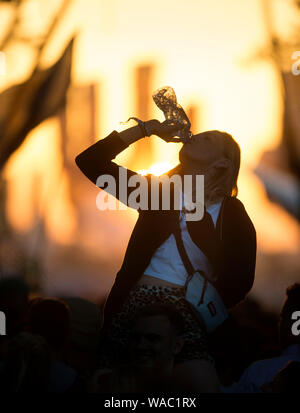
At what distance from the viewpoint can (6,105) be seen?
332 inches

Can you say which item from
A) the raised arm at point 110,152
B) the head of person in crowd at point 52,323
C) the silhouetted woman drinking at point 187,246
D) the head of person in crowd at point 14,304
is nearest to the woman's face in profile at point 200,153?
the silhouetted woman drinking at point 187,246

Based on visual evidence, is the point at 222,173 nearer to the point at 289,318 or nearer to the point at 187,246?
the point at 187,246

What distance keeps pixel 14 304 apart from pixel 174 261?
202 cm

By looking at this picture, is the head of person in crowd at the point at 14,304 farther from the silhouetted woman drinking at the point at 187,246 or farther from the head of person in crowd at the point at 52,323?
the silhouetted woman drinking at the point at 187,246

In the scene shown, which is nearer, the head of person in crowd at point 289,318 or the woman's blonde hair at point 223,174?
the woman's blonde hair at point 223,174

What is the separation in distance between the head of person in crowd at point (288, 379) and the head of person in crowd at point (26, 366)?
1.01 metres

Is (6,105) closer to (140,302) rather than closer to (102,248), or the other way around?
(140,302)

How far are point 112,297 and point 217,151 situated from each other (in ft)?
2.43

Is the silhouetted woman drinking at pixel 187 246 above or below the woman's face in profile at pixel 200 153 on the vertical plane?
below

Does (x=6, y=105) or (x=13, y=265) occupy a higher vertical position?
(x=6, y=105)

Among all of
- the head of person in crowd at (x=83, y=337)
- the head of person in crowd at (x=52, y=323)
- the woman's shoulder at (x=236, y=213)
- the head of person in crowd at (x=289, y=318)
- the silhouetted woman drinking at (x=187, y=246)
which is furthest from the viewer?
the head of person in crowd at (x=83, y=337)

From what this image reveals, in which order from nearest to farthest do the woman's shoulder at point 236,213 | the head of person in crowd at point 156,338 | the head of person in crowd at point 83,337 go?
the head of person in crowd at point 156,338 < the woman's shoulder at point 236,213 < the head of person in crowd at point 83,337

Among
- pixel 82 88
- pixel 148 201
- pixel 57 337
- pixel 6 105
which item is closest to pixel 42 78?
pixel 6 105

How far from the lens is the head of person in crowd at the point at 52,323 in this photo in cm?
425
